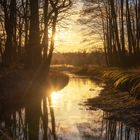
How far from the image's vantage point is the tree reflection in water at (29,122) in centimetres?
1262

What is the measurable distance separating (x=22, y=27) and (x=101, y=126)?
2944 cm

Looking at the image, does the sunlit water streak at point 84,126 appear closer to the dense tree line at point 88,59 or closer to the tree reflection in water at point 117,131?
the tree reflection in water at point 117,131

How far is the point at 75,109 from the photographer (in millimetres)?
18609

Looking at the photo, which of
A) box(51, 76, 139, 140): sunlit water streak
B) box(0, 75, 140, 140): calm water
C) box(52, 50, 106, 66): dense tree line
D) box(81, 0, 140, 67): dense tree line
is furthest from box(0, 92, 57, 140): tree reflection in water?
box(52, 50, 106, 66): dense tree line

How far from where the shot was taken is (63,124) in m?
14.7

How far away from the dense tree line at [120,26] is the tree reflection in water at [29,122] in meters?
19.9

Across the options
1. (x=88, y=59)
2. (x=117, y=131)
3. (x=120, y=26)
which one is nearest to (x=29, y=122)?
(x=117, y=131)

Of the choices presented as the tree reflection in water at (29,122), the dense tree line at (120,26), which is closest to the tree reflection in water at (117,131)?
the tree reflection in water at (29,122)

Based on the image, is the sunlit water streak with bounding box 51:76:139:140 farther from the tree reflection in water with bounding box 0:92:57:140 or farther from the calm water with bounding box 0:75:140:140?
the tree reflection in water with bounding box 0:92:57:140

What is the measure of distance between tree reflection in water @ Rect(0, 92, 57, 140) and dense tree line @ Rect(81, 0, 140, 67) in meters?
19.9

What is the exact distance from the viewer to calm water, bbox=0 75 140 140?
12.5 metres

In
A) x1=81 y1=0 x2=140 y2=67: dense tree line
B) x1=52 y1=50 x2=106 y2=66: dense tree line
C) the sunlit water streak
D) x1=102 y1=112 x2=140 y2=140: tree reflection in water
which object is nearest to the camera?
x1=102 y1=112 x2=140 y2=140: tree reflection in water

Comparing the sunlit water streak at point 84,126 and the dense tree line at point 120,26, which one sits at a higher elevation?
the dense tree line at point 120,26

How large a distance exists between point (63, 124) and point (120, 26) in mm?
33471
